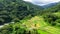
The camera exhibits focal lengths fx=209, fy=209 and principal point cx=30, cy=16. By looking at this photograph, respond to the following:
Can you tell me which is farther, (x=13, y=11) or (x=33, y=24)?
(x=13, y=11)

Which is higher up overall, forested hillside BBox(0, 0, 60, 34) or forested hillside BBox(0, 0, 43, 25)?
forested hillside BBox(0, 0, 60, 34)

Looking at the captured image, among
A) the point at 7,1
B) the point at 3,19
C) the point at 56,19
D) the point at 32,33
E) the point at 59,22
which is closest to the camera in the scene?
the point at 32,33

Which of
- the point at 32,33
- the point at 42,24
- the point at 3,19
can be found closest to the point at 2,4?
the point at 3,19

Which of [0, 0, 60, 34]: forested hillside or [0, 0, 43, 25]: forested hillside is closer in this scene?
[0, 0, 60, 34]: forested hillside

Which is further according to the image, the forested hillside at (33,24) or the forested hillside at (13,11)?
the forested hillside at (13,11)

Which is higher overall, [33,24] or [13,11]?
[33,24]

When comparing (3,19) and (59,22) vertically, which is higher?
(59,22)

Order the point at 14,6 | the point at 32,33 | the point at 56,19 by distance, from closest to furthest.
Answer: the point at 32,33
the point at 56,19
the point at 14,6

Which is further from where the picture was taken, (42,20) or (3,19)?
(3,19)

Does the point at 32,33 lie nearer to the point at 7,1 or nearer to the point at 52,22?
the point at 52,22

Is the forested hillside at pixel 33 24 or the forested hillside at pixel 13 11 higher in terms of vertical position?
the forested hillside at pixel 33 24
